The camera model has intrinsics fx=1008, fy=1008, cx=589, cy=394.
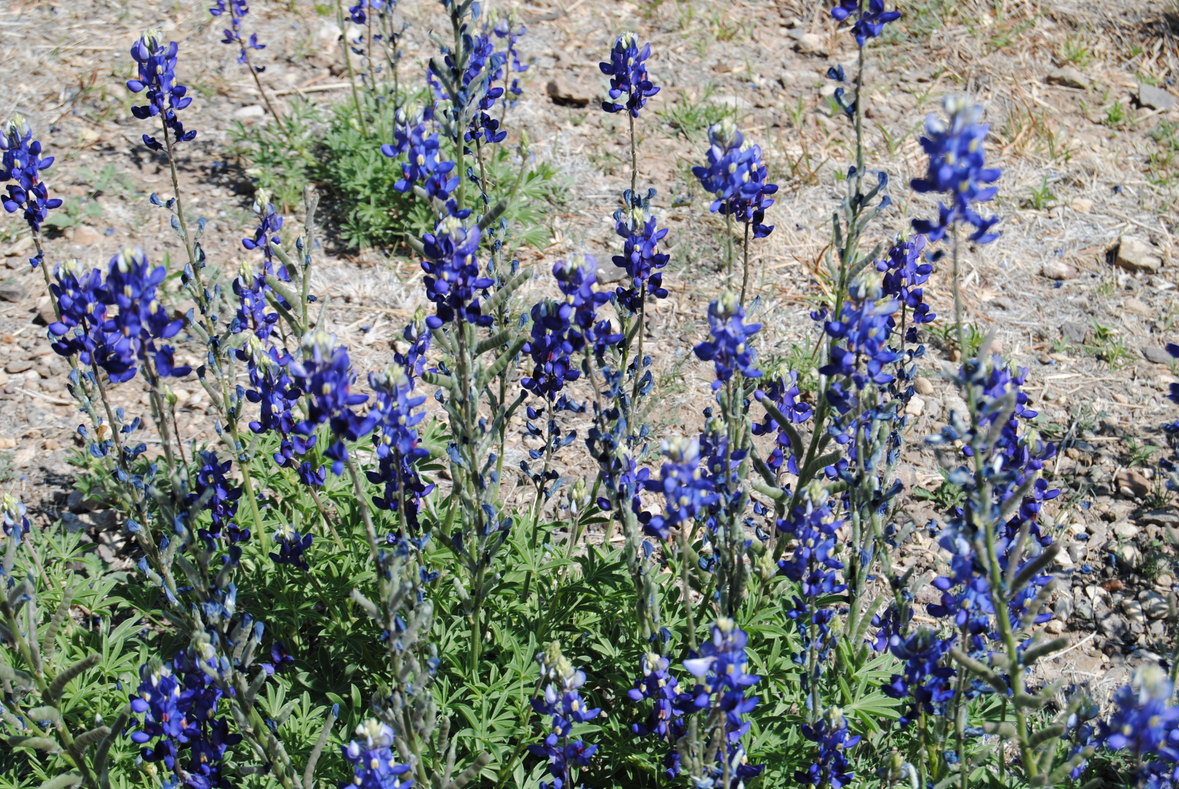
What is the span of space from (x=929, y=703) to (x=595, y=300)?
1.60 m

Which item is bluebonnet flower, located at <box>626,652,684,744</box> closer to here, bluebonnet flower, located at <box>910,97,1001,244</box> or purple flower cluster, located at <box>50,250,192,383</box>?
bluebonnet flower, located at <box>910,97,1001,244</box>

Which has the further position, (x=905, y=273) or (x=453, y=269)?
(x=905, y=273)

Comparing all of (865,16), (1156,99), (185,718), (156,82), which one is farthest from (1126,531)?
(156,82)

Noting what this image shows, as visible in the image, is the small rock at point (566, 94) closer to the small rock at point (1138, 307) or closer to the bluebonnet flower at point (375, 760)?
the small rock at point (1138, 307)

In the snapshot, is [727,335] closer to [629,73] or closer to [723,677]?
[723,677]

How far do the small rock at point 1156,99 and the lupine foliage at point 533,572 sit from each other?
4956 millimetres

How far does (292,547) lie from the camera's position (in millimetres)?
3814

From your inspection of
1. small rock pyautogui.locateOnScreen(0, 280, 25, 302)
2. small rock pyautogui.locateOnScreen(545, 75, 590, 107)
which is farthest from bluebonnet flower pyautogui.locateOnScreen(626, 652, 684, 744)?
small rock pyautogui.locateOnScreen(545, 75, 590, 107)

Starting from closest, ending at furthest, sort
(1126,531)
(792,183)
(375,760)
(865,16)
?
1. (375,760)
2. (865,16)
3. (1126,531)
4. (792,183)

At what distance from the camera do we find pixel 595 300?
3.16 meters

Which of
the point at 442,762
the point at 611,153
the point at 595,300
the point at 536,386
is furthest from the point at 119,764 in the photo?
the point at 611,153

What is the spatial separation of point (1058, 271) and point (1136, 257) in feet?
1.61

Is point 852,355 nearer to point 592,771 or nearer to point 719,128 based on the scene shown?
point 719,128

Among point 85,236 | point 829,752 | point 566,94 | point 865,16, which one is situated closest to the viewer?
point 829,752
